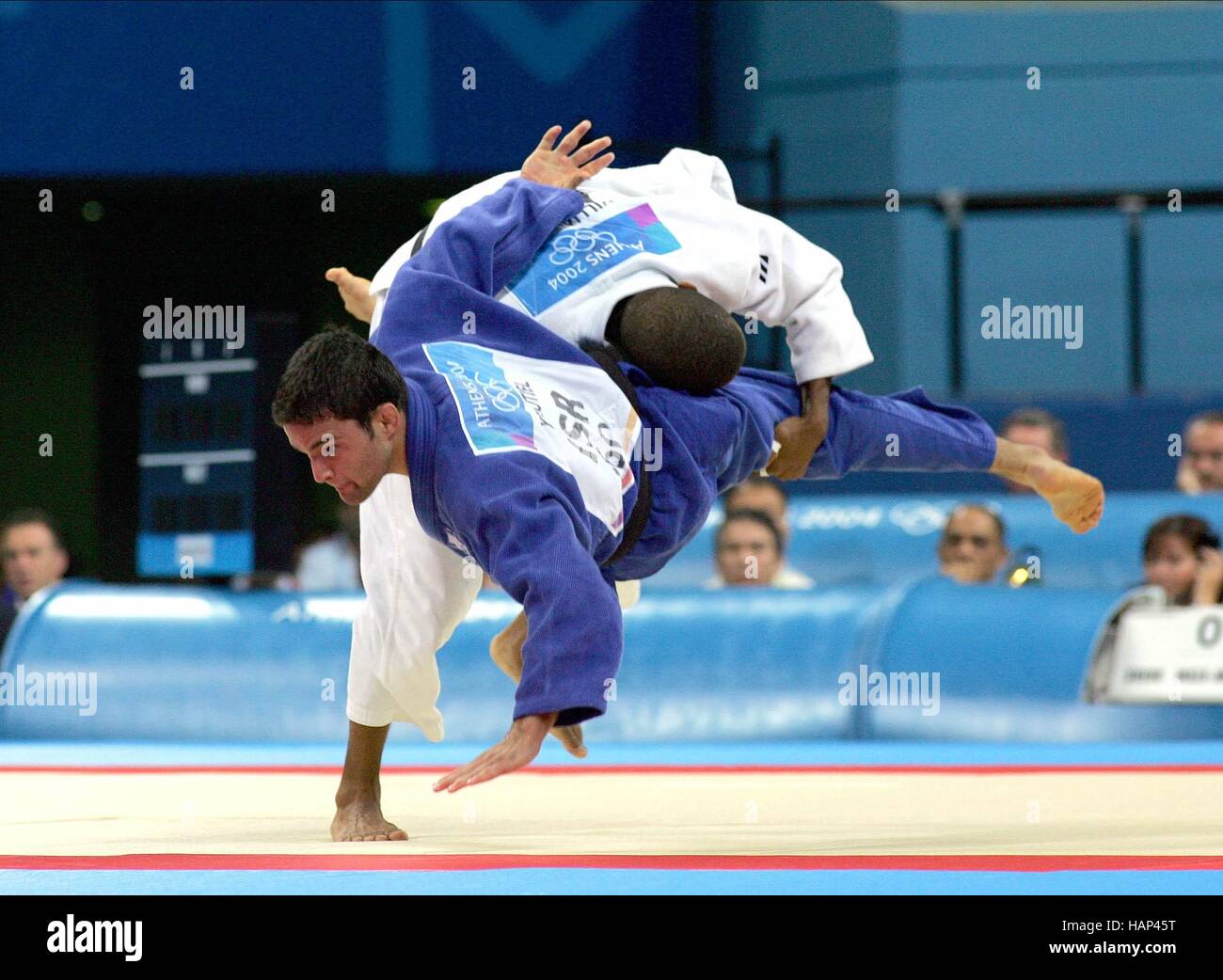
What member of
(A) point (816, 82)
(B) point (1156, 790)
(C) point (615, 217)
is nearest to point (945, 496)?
(A) point (816, 82)

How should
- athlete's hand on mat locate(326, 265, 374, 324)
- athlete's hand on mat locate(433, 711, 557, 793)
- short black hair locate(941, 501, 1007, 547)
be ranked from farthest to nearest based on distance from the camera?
short black hair locate(941, 501, 1007, 547)
athlete's hand on mat locate(326, 265, 374, 324)
athlete's hand on mat locate(433, 711, 557, 793)

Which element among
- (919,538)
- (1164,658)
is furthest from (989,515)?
(1164,658)

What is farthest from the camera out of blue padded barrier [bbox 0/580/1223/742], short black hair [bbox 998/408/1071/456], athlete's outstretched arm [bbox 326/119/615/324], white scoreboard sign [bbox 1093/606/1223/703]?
short black hair [bbox 998/408/1071/456]

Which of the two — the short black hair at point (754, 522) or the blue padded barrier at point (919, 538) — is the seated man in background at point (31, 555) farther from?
the short black hair at point (754, 522)

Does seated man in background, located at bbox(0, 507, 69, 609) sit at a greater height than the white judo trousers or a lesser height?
lesser

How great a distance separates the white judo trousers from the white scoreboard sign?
1.92 m

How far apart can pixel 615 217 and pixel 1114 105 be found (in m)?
6.49

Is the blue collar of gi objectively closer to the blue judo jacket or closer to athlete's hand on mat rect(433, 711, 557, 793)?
the blue judo jacket

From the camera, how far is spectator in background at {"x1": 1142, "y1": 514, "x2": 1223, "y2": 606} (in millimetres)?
5707

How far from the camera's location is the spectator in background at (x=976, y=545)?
6266mm

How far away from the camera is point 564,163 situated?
3.67 m

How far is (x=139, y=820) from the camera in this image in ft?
11.7

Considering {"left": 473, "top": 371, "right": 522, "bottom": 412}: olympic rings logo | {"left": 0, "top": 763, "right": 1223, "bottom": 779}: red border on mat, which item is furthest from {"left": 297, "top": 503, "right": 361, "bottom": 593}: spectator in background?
{"left": 473, "top": 371, "right": 522, "bottom": 412}: olympic rings logo

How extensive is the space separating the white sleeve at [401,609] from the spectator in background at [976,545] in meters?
3.25
